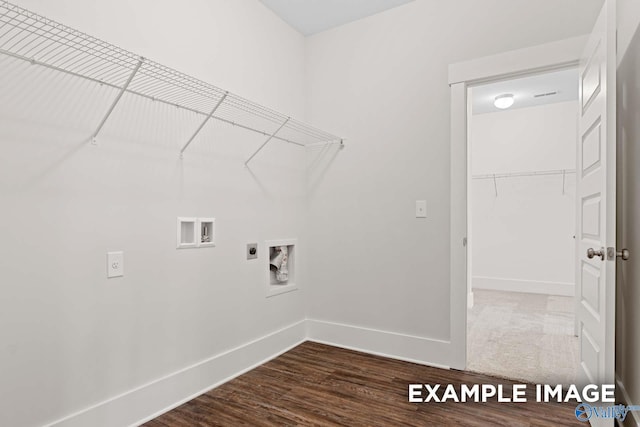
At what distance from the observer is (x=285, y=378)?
7.66 feet

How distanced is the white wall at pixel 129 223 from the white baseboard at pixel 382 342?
46cm

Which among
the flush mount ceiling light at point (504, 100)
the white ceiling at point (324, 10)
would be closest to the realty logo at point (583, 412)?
the white ceiling at point (324, 10)

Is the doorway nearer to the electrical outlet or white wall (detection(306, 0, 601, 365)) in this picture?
white wall (detection(306, 0, 601, 365))

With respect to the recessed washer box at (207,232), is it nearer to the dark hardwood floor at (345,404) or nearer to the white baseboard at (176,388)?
the white baseboard at (176,388)

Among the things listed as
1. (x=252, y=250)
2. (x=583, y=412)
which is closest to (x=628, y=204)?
(x=583, y=412)

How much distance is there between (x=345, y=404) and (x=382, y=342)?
824mm

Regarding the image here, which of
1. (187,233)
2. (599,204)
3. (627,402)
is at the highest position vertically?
(599,204)

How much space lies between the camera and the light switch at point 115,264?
174 centimetres

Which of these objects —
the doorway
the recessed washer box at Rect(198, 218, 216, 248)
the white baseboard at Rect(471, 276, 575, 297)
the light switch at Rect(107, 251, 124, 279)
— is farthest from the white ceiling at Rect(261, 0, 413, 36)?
the white baseboard at Rect(471, 276, 575, 297)

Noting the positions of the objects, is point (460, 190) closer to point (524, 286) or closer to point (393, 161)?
point (393, 161)

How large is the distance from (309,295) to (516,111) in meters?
4.19

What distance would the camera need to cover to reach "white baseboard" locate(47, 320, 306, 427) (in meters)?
1.68

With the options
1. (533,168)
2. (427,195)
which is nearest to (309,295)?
(427,195)

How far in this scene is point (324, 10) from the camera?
2793 millimetres
